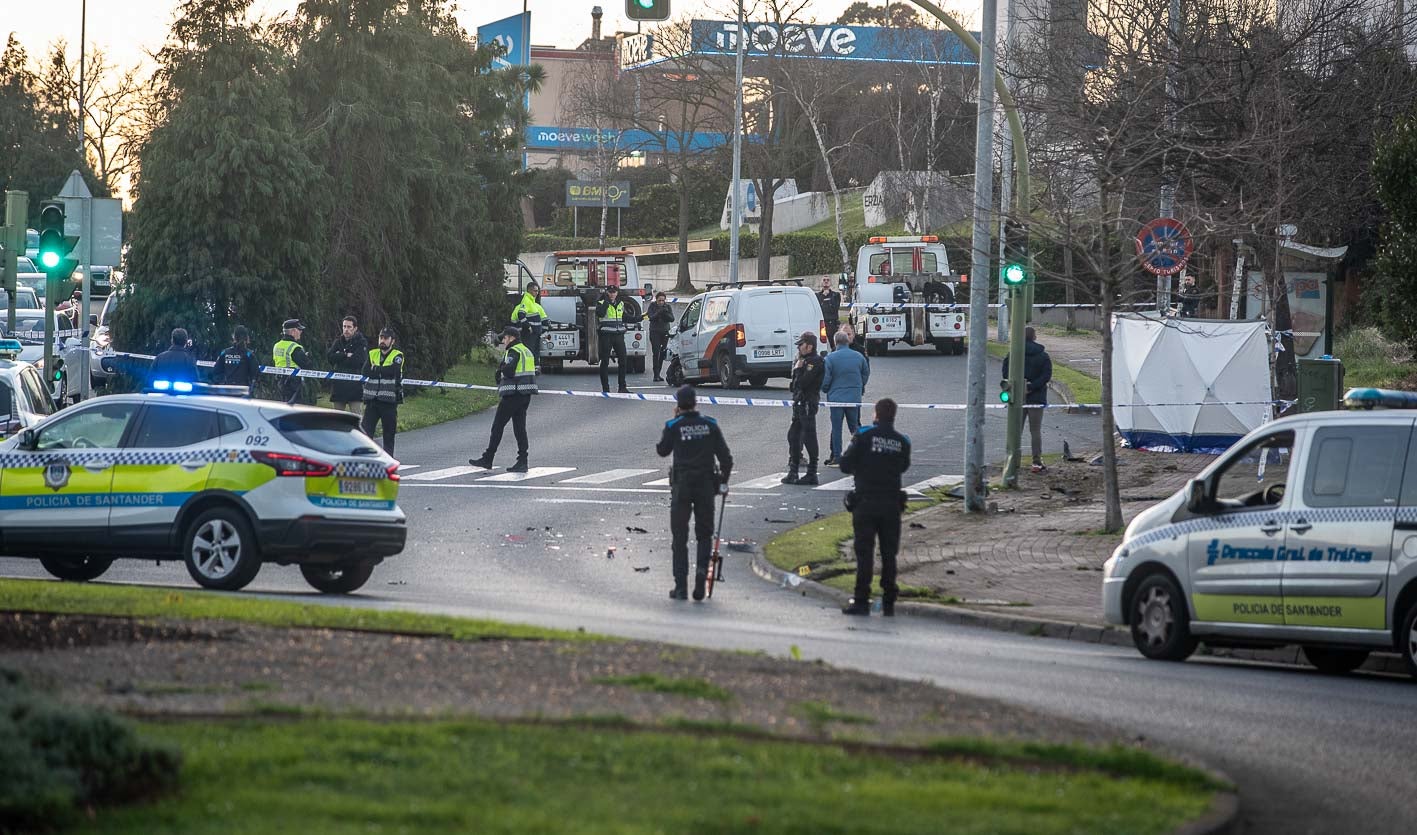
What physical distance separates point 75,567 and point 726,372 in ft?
67.1

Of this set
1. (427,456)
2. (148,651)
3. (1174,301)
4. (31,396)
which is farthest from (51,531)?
(1174,301)

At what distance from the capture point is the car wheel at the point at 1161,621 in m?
12.9

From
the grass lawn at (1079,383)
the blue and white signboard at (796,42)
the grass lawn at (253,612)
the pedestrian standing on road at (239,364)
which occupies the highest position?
the blue and white signboard at (796,42)

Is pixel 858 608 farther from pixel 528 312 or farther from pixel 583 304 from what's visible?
pixel 583 304

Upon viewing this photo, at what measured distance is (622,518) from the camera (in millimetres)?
20281

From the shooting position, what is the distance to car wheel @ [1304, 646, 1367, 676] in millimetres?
12953

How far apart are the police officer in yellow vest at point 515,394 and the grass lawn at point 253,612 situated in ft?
37.9

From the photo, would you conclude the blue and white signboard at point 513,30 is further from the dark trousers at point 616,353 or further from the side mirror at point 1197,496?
the side mirror at point 1197,496

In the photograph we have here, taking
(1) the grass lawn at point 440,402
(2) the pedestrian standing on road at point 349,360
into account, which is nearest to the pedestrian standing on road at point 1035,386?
(2) the pedestrian standing on road at point 349,360

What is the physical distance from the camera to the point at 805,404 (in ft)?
76.6

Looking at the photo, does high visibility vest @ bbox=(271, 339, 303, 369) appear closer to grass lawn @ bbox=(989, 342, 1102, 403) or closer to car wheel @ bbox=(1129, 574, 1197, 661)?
grass lawn @ bbox=(989, 342, 1102, 403)

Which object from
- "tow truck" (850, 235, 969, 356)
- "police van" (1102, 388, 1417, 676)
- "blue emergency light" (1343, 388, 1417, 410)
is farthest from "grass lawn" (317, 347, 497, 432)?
"blue emergency light" (1343, 388, 1417, 410)

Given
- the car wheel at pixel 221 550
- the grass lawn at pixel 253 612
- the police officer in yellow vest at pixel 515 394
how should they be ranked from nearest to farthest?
the grass lawn at pixel 253 612 < the car wheel at pixel 221 550 < the police officer in yellow vest at pixel 515 394

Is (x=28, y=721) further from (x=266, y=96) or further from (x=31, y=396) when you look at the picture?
(x=266, y=96)
